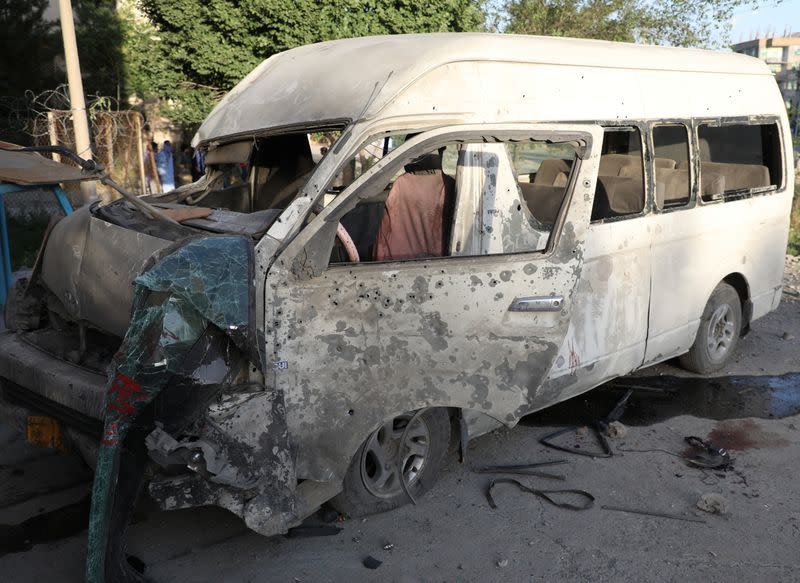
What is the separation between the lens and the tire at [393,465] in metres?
3.63

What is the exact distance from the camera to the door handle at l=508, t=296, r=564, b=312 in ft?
12.0

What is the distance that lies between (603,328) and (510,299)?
988mm

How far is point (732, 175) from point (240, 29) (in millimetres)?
11501

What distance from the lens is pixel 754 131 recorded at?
5844 mm

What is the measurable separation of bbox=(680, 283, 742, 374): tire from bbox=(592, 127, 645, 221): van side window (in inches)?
58.8

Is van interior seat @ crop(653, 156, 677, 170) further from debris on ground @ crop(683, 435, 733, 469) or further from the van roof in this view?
debris on ground @ crop(683, 435, 733, 469)

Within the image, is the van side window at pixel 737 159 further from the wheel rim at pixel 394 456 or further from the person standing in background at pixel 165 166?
the person standing in background at pixel 165 166

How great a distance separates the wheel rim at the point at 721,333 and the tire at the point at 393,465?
295 centimetres

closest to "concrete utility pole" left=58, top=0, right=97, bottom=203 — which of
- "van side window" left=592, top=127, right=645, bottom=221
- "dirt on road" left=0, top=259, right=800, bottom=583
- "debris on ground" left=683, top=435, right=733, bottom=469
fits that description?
"dirt on road" left=0, top=259, right=800, bottom=583

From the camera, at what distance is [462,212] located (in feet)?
12.4

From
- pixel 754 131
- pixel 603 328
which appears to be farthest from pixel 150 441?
pixel 754 131

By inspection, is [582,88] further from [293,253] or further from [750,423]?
[750,423]

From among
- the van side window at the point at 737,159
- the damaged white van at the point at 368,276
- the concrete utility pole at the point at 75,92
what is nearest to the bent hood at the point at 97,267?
the damaged white van at the point at 368,276

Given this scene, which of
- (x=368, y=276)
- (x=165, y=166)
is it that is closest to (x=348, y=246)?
(x=368, y=276)
